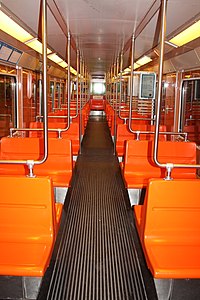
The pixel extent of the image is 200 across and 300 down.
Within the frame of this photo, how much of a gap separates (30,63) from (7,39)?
1.96m

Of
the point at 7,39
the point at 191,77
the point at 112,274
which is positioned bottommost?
the point at 112,274

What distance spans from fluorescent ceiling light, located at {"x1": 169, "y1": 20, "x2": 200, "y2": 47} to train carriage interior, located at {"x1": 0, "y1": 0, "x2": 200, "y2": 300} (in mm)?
20

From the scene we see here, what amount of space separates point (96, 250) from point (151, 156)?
1.62 meters

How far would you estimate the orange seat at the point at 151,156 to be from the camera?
13.0 feet

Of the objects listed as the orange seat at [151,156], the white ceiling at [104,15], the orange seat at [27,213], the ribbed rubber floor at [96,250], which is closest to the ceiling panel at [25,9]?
the white ceiling at [104,15]

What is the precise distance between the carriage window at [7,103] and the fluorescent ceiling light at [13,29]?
759 mm

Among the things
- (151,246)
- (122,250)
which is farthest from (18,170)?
(151,246)

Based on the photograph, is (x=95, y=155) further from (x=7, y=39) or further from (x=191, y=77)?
(x=7, y=39)

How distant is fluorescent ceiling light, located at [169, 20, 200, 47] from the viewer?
371cm

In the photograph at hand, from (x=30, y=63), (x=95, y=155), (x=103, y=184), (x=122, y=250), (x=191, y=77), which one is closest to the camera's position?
(x=122, y=250)

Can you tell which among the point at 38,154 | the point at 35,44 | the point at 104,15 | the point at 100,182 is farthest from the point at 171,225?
the point at 35,44

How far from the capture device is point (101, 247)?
2.91 m

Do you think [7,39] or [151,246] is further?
[7,39]

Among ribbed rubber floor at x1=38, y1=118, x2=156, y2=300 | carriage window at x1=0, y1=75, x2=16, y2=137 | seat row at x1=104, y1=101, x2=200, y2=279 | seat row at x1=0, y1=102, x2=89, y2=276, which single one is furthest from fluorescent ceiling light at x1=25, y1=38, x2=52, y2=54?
seat row at x1=104, y1=101, x2=200, y2=279
